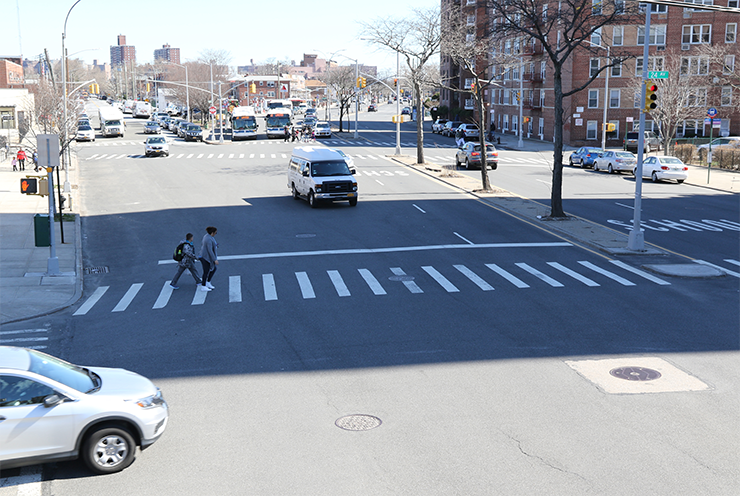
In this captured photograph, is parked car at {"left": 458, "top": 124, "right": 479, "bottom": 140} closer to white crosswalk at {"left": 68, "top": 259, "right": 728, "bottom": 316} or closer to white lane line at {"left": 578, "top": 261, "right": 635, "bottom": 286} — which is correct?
white lane line at {"left": 578, "top": 261, "right": 635, "bottom": 286}

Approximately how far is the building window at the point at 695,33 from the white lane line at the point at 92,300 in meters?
64.4

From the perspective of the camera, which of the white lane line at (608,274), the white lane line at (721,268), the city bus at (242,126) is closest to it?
the white lane line at (608,274)

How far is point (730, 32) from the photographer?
2692 inches

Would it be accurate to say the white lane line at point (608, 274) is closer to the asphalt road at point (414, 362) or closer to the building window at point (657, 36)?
the asphalt road at point (414, 362)

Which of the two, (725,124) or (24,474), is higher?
(725,124)

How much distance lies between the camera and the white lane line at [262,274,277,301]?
17281mm

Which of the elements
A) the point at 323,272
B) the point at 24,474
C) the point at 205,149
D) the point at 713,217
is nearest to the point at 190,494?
the point at 24,474

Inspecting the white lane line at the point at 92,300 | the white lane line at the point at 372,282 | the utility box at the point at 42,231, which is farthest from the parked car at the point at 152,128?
the white lane line at the point at 372,282

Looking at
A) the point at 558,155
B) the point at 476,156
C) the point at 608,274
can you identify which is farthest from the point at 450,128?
the point at 608,274

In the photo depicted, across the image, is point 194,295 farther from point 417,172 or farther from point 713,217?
point 417,172

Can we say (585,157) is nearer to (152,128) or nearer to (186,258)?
(186,258)

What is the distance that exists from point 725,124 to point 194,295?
67.6m

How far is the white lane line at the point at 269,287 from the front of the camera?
17281 mm

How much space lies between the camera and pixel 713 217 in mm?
29391
